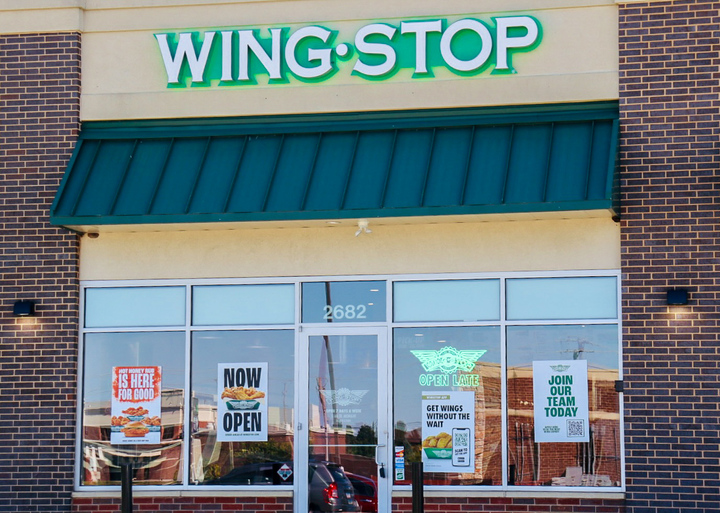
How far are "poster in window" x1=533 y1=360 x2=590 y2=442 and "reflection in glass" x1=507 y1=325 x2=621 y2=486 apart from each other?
0.06m

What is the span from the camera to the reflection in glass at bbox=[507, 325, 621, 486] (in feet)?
39.3

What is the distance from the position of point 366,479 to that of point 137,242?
409 centimetres

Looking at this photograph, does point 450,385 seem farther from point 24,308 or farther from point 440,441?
point 24,308

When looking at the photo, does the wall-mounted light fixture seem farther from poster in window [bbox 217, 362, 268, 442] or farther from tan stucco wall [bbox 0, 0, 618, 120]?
poster in window [bbox 217, 362, 268, 442]

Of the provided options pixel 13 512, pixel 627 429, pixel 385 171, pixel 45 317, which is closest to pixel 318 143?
pixel 385 171

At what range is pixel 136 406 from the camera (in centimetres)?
1306

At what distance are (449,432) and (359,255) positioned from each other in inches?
93.2

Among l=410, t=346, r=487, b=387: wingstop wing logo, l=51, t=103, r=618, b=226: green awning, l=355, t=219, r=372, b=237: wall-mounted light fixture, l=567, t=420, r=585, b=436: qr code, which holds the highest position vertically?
l=51, t=103, r=618, b=226: green awning

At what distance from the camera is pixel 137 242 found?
521 inches

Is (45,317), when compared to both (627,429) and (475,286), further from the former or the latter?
(627,429)

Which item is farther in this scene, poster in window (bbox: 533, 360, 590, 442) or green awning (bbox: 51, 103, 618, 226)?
poster in window (bbox: 533, 360, 590, 442)

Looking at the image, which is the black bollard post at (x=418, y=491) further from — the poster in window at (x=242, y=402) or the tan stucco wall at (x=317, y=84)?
the tan stucco wall at (x=317, y=84)

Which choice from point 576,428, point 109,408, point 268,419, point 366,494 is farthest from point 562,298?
point 109,408

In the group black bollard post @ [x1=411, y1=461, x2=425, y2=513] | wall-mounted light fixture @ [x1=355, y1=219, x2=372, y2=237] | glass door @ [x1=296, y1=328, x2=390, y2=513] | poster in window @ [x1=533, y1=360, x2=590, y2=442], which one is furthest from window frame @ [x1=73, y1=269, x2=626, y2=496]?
black bollard post @ [x1=411, y1=461, x2=425, y2=513]
